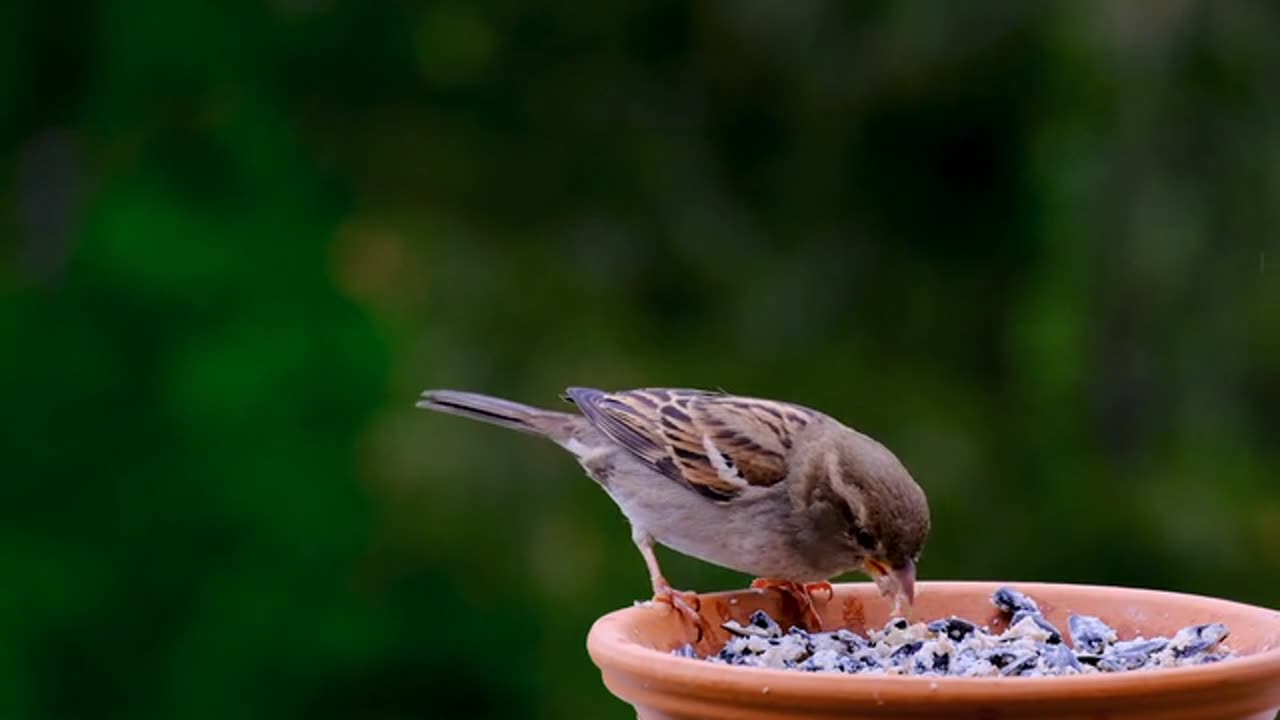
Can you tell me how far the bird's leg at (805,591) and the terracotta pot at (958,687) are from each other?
0.29 meters

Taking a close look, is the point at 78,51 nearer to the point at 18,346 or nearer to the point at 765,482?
the point at 18,346

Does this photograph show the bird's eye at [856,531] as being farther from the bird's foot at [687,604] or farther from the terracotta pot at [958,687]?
the terracotta pot at [958,687]

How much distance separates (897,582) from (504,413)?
1.10 meters

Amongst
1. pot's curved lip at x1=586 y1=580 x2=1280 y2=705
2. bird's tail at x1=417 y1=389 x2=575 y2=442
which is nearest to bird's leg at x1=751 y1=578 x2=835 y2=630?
pot's curved lip at x1=586 y1=580 x2=1280 y2=705

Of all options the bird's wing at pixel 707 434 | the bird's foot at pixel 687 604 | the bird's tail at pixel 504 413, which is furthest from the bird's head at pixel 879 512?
the bird's tail at pixel 504 413

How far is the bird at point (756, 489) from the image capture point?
251 centimetres

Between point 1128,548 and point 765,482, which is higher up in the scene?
point 765,482

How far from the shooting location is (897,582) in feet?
7.91

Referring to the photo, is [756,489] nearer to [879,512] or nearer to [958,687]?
[879,512]

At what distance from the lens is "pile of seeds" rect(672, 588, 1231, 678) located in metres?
2.10

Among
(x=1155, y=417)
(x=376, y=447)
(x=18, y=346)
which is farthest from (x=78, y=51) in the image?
(x=1155, y=417)

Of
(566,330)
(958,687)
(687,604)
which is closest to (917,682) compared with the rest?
(958,687)

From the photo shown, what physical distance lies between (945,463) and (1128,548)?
1.65 ft

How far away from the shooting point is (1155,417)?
477 centimetres
